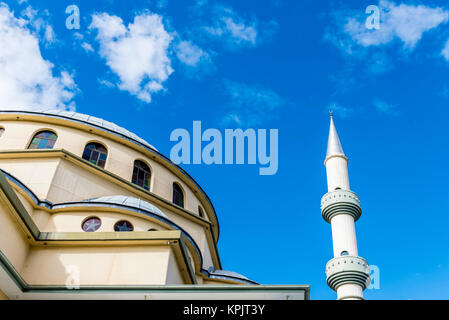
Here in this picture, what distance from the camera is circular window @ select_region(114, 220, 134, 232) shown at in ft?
43.9

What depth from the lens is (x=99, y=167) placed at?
16125 millimetres

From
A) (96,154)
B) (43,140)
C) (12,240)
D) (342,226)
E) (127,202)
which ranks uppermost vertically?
(43,140)

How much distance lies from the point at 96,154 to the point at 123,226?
4.81m

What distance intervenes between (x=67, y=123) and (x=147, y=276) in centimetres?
824

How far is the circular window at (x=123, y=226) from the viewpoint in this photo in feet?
43.9

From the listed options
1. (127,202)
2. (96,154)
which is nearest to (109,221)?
(127,202)

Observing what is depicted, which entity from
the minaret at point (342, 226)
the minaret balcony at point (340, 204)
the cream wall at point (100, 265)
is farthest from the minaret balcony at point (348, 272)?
the cream wall at point (100, 265)

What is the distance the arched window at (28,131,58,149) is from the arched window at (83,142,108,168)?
3.64ft

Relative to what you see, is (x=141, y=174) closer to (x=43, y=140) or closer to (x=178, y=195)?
(x=178, y=195)

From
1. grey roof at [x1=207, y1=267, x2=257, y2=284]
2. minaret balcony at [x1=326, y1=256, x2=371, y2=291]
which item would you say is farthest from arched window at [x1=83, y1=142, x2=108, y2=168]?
minaret balcony at [x1=326, y1=256, x2=371, y2=291]

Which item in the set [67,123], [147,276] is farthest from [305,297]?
[67,123]

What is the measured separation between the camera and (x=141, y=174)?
18.2 m

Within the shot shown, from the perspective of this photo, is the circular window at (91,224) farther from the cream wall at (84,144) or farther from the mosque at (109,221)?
the cream wall at (84,144)
